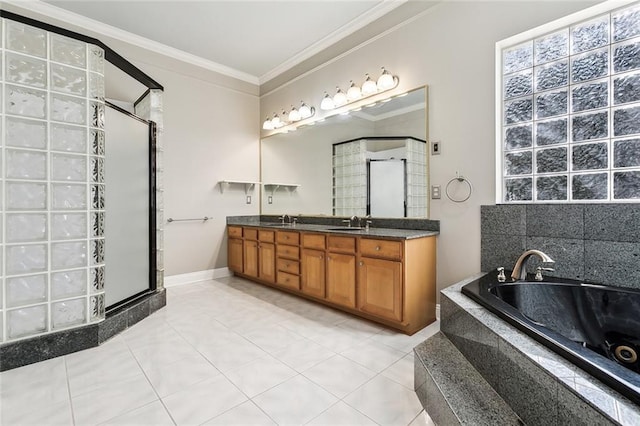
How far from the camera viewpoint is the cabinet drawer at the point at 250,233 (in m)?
3.87

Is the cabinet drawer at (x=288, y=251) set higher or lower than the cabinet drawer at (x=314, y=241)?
lower

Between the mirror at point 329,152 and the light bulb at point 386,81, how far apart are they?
133 millimetres

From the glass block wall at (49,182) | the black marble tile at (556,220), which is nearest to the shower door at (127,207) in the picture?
the glass block wall at (49,182)

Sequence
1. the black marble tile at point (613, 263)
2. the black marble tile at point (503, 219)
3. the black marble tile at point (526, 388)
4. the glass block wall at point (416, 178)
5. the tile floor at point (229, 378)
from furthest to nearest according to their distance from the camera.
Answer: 1. the glass block wall at point (416, 178)
2. the black marble tile at point (503, 219)
3. the black marble tile at point (613, 263)
4. the tile floor at point (229, 378)
5. the black marble tile at point (526, 388)

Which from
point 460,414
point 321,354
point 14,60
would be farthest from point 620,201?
point 14,60

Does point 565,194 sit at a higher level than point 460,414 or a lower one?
higher

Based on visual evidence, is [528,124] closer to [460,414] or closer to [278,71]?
[460,414]

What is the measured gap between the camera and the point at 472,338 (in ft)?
4.93

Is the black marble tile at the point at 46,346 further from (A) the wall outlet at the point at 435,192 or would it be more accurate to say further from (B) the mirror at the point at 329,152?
(A) the wall outlet at the point at 435,192

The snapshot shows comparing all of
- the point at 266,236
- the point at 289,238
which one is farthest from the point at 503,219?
the point at 266,236

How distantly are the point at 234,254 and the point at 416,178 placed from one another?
2.73 metres

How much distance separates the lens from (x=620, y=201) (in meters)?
1.82

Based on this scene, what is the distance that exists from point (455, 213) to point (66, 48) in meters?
3.13

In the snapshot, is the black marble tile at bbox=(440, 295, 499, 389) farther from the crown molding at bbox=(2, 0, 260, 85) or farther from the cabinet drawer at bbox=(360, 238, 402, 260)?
the crown molding at bbox=(2, 0, 260, 85)
